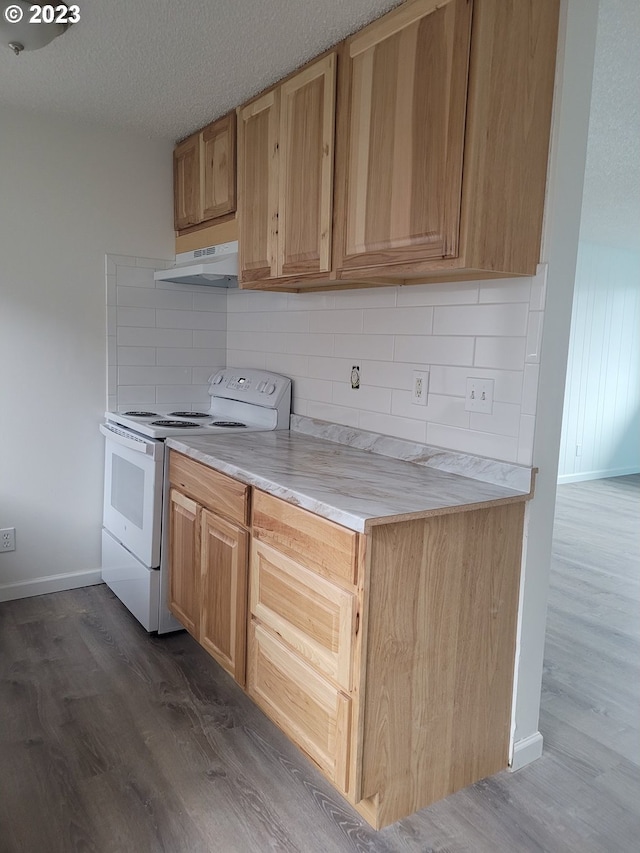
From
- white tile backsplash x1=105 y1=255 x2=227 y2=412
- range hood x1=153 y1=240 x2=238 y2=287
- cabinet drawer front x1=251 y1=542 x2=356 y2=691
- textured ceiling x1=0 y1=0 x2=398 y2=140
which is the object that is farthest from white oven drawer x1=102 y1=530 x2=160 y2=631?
textured ceiling x1=0 y1=0 x2=398 y2=140

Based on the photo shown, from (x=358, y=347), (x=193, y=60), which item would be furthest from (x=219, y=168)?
(x=358, y=347)

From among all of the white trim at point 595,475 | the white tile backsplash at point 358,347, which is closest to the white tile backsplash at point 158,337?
the white tile backsplash at point 358,347

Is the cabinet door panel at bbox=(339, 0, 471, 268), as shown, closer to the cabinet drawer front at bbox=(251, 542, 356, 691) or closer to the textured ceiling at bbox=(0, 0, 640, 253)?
the textured ceiling at bbox=(0, 0, 640, 253)

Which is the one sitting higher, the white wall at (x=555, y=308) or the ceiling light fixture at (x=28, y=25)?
the ceiling light fixture at (x=28, y=25)

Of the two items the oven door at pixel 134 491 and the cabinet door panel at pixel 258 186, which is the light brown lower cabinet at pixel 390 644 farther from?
the cabinet door panel at pixel 258 186

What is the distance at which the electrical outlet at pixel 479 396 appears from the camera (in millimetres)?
1917

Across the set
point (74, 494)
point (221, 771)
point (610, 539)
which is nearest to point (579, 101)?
Result: point (221, 771)

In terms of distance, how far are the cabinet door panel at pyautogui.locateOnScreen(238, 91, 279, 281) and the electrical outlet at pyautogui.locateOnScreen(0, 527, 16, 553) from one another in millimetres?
Result: 1616

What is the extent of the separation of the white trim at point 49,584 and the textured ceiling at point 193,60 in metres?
2.16

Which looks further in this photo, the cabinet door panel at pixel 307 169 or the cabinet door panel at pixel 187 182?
the cabinet door panel at pixel 187 182

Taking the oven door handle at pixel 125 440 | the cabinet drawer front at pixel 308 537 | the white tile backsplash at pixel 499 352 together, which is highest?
the white tile backsplash at pixel 499 352

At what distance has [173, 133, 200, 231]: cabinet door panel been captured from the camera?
299 centimetres

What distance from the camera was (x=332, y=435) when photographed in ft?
8.55

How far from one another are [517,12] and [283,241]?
1.04 meters
